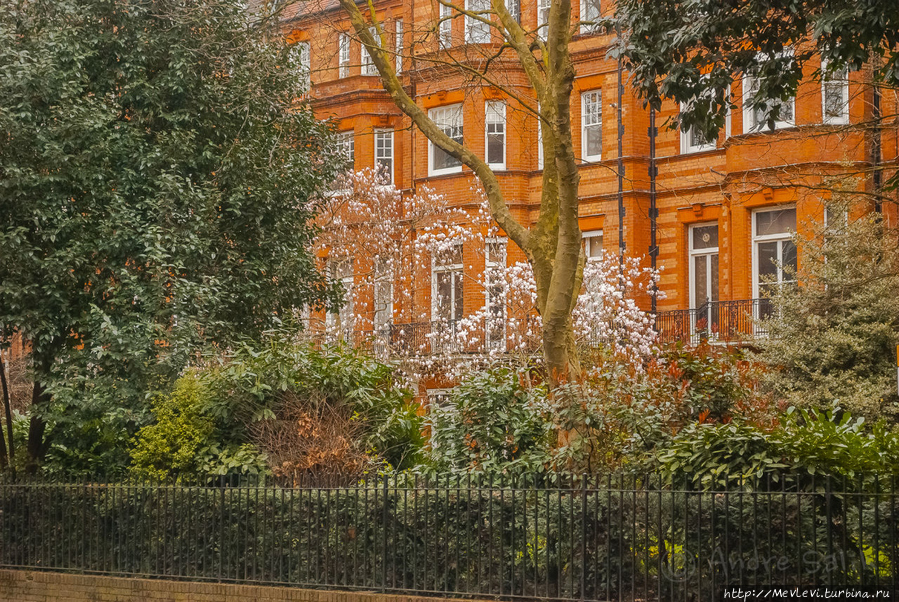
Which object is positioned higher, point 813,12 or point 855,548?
point 813,12

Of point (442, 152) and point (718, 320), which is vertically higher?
point (442, 152)

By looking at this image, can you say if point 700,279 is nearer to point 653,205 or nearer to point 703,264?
point 703,264

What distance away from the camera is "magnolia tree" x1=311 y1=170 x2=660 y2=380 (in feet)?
85.8

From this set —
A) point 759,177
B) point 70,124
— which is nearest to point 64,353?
point 70,124

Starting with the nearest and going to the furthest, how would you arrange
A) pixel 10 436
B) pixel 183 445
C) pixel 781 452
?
1. pixel 781 452
2. pixel 183 445
3. pixel 10 436

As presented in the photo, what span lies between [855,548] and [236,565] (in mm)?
6947

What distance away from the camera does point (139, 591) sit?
43.1ft

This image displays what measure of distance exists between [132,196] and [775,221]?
16.5 meters

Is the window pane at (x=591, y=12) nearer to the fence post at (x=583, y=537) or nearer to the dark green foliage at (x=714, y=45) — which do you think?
the dark green foliage at (x=714, y=45)

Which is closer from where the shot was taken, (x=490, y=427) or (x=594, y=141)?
(x=490, y=427)

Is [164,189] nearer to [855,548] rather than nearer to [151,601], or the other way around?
[151,601]

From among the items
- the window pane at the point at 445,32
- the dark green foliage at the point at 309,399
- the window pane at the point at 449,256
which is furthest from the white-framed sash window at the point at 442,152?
the dark green foliage at the point at 309,399

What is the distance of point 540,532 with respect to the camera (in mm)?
10406

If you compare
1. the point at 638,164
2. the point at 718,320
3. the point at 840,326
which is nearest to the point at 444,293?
the point at 638,164
